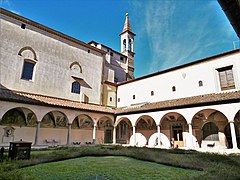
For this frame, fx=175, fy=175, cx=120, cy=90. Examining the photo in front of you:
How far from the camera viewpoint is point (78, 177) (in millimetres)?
4461

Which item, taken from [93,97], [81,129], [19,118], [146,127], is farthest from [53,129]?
[146,127]

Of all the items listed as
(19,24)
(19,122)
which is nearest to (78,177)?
(19,122)

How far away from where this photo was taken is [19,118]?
50.0 feet

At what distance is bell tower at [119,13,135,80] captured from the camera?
2830cm

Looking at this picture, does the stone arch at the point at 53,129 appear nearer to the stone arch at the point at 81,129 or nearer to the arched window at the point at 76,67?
the stone arch at the point at 81,129

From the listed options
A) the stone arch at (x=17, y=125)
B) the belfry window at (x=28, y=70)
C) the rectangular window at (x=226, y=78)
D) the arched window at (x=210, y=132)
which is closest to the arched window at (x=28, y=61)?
the belfry window at (x=28, y=70)

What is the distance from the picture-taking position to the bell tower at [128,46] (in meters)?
28.3

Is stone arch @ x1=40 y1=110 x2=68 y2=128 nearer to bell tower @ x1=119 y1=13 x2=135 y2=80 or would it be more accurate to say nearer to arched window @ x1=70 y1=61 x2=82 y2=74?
arched window @ x1=70 y1=61 x2=82 y2=74

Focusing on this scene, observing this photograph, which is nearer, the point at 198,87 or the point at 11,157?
the point at 11,157

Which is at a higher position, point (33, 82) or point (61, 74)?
point (61, 74)

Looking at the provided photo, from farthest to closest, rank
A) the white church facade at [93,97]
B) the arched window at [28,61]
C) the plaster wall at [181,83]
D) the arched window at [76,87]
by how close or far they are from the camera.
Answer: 1. the arched window at [76,87]
2. the arched window at [28,61]
3. the plaster wall at [181,83]
4. the white church facade at [93,97]

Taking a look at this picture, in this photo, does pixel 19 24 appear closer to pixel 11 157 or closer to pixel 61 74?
pixel 61 74

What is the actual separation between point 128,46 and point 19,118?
19.6 metres

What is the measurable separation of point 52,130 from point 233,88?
16.8 meters
